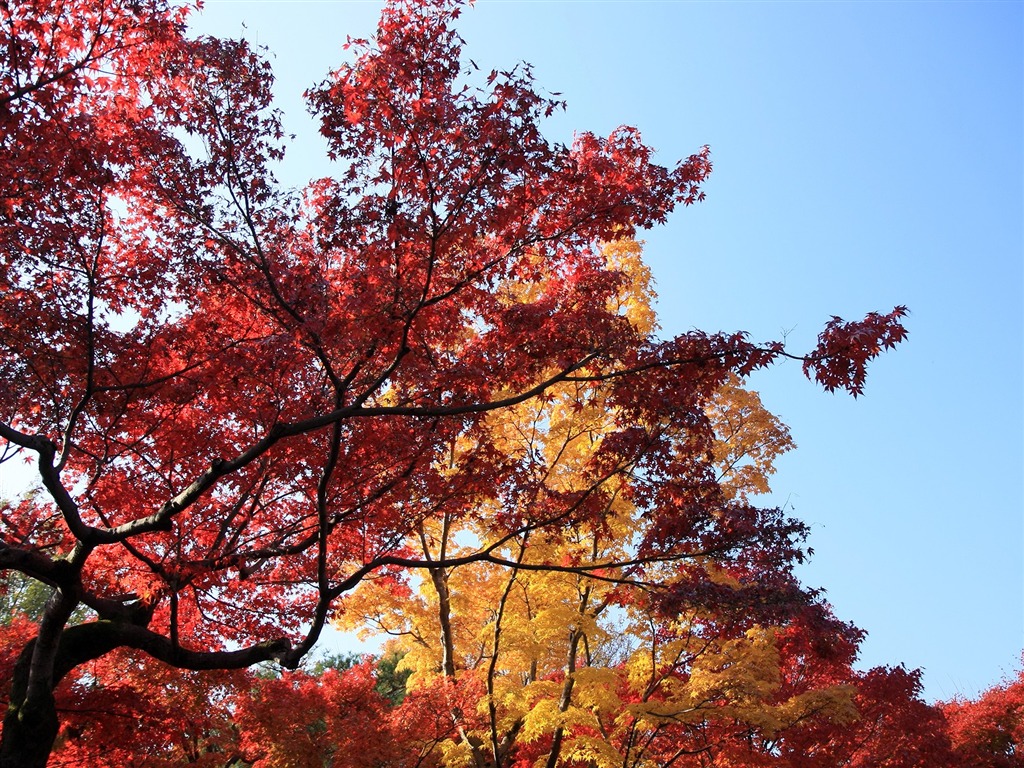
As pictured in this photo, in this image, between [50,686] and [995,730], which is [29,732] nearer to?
[50,686]

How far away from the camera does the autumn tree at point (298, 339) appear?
6543 millimetres

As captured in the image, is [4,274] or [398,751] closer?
[4,274]

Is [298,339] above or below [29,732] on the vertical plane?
above

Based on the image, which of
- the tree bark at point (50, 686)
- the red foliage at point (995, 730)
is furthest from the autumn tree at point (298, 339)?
the red foliage at point (995, 730)

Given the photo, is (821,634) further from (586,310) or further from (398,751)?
(398,751)

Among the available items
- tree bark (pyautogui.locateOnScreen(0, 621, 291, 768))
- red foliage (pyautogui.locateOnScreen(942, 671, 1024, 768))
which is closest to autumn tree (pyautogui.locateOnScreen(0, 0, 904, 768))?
tree bark (pyautogui.locateOnScreen(0, 621, 291, 768))

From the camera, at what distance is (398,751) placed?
1373 centimetres

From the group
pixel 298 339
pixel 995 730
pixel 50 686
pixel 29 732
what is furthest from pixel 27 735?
pixel 995 730

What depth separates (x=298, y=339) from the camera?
7270 millimetres

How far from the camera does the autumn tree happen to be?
6543 millimetres

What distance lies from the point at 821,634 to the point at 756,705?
2314mm

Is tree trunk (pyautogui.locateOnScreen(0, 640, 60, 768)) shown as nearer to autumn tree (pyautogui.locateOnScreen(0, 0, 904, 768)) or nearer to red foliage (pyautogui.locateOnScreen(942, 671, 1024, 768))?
autumn tree (pyautogui.locateOnScreen(0, 0, 904, 768))

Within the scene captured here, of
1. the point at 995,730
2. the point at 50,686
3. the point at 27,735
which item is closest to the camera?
the point at 27,735

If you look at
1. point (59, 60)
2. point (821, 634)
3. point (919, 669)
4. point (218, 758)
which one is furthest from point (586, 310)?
point (919, 669)
